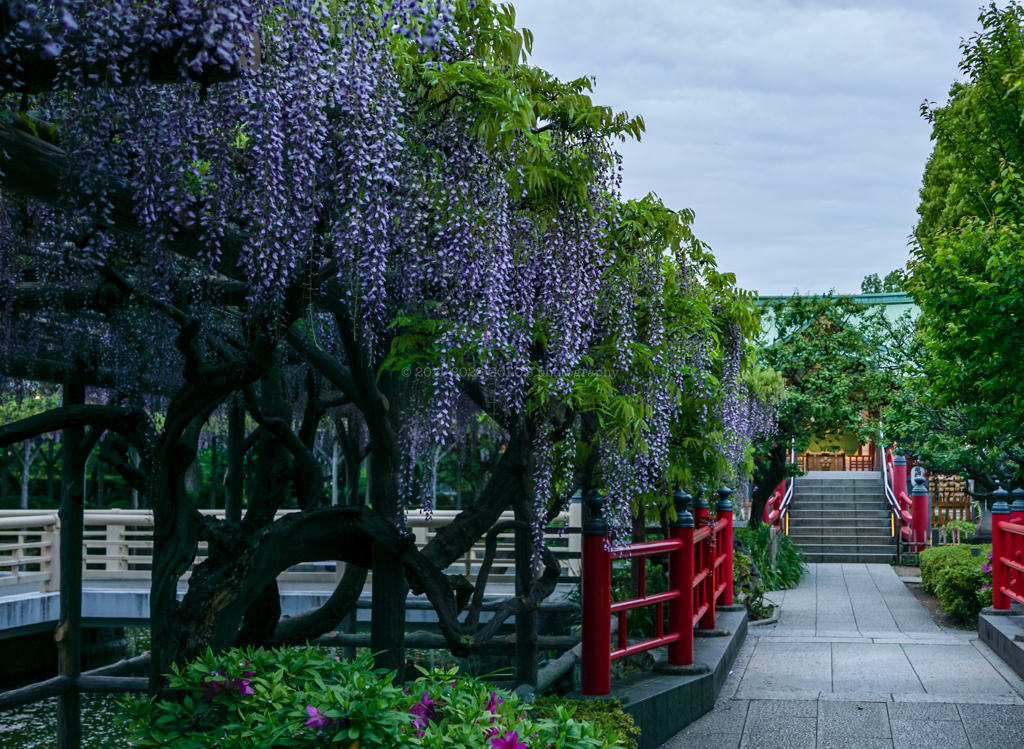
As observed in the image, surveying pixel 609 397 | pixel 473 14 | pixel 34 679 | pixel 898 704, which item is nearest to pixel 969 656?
pixel 898 704

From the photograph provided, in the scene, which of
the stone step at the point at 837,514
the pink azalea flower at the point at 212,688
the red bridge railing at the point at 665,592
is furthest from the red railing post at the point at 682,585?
the stone step at the point at 837,514

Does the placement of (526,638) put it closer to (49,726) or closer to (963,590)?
(963,590)

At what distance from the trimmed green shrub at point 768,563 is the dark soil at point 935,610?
1467 millimetres

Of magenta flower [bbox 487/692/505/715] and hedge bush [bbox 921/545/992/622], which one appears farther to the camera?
hedge bush [bbox 921/545/992/622]

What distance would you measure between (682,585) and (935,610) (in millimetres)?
6102

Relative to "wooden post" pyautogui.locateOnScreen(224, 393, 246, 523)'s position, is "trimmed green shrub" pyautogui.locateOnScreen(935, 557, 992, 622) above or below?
below

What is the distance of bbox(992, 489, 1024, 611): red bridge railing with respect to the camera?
8.36m

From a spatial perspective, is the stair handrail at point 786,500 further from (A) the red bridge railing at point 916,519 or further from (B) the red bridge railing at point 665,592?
(B) the red bridge railing at point 665,592

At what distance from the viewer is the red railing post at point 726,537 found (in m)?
8.57

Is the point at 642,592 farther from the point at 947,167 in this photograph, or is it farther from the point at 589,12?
the point at 947,167

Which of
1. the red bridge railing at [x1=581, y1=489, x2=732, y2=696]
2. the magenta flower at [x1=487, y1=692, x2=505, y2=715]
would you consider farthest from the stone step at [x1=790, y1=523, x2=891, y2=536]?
the magenta flower at [x1=487, y1=692, x2=505, y2=715]

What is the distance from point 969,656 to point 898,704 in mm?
2236

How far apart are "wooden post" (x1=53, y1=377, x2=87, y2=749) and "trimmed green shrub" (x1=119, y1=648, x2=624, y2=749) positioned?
13.5 ft

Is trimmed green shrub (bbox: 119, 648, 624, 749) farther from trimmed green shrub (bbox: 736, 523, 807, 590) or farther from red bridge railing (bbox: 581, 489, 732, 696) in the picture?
trimmed green shrub (bbox: 736, 523, 807, 590)
